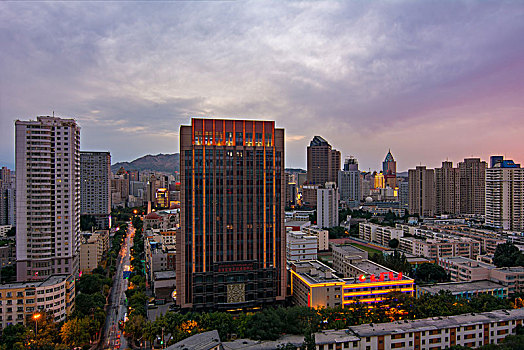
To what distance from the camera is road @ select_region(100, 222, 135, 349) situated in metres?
36.0

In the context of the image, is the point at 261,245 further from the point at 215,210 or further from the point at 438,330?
the point at 438,330

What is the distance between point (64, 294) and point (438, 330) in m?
36.8

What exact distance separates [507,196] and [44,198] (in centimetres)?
9664

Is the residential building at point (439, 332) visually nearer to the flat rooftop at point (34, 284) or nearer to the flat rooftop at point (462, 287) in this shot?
the flat rooftop at point (462, 287)

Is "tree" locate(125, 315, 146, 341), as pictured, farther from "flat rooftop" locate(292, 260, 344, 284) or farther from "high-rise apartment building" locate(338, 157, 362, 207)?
"high-rise apartment building" locate(338, 157, 362, 207)

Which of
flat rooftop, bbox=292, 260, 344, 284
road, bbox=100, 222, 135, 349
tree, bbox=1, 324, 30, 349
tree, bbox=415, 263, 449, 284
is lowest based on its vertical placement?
road, bbox=100, 222, 135, 349

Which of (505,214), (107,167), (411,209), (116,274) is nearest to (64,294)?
(116,274)

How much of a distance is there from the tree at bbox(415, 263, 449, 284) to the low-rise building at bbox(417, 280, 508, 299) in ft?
23.7

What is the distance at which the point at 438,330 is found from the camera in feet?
97.1

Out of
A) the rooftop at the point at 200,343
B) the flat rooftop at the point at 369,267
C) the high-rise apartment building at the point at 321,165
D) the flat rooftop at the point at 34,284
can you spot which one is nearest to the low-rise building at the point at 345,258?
the flat rooftop at the point at 369,267

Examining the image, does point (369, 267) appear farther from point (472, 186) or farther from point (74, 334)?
point (472, 186)

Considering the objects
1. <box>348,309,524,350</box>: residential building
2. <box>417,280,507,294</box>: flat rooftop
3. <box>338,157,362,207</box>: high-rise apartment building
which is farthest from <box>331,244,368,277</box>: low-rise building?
<box>338,157,362,207</box>: high-rise apartment building

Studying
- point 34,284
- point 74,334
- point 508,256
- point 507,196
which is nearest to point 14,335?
point 74,334

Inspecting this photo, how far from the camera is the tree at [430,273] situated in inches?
2100
